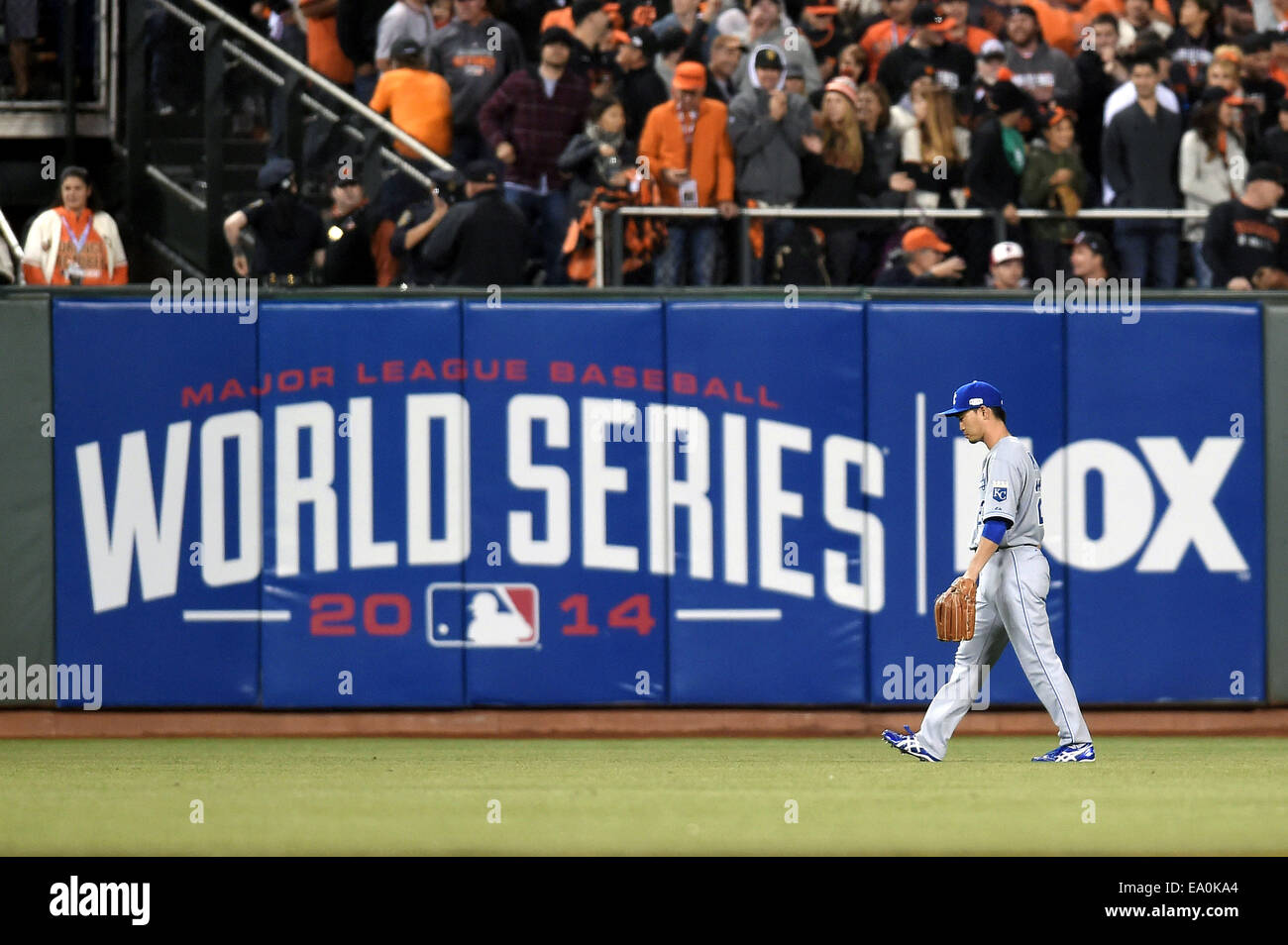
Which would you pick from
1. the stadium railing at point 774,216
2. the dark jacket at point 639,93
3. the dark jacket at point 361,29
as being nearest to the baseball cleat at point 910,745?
the stadium railing at point 774,216

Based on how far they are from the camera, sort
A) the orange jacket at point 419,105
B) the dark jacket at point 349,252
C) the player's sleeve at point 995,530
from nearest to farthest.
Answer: the player's sleeve at point 995,530
the dark jacket at point 349,252
the orange jacket at point 419,105

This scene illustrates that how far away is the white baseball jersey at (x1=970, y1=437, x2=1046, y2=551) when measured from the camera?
10.2 metres

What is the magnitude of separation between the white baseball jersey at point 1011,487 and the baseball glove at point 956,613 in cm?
32

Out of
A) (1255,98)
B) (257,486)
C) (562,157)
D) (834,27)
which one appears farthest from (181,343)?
(1255,98)

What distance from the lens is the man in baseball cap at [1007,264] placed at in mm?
13977

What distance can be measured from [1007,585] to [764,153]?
519 centimetres

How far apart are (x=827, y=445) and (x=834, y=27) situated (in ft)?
16.3

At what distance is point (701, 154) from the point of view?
47.6 ft

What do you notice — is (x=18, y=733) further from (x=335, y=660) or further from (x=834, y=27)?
(x=834, y=27)

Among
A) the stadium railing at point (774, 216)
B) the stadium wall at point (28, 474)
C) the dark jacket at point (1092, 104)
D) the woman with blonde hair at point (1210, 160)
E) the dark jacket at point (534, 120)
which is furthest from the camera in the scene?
the dark jacket at point (1092, 104)

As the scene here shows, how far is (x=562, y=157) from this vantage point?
14125mm

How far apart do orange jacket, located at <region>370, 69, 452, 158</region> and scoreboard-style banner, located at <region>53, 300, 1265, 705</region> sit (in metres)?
2.77

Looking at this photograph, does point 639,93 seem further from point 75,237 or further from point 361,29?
point 75,237

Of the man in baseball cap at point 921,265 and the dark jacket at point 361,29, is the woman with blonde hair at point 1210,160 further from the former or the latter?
the dark jacket at point 361,29
